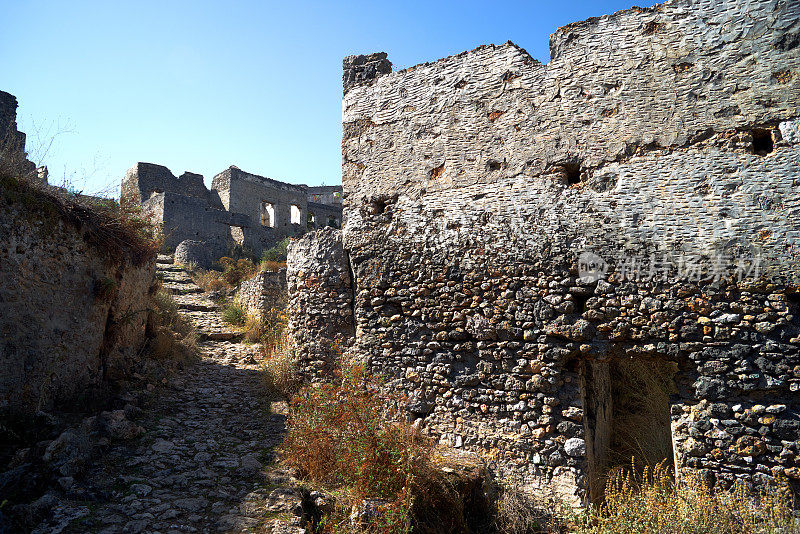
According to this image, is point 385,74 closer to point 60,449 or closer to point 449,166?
point 449,166

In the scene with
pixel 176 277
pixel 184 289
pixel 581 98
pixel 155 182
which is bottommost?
pixel 184 289

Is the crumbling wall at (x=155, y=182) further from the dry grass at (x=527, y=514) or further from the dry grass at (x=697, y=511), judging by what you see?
the dry grass at (x=697, y=511)

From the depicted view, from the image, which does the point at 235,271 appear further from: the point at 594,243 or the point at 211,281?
the point at 594,243

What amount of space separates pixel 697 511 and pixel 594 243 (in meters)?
2.39

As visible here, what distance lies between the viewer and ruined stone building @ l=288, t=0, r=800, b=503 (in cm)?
425

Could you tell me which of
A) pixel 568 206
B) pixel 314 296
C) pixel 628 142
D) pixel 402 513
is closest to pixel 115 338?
pixel 314 296

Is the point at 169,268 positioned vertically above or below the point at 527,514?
above

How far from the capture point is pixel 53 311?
5.56 metres

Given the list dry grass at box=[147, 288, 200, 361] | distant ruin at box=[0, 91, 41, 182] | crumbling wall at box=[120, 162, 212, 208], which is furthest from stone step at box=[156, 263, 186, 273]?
distant ruin at box=[0, 91, 41, 182]

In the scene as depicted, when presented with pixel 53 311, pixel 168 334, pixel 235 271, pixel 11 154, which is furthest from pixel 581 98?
pixel 235 271

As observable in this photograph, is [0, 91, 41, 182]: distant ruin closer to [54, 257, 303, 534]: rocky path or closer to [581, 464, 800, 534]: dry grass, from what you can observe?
[54, 257, 303, 534]: rocky path

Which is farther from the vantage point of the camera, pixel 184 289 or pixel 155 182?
pixel 155 182

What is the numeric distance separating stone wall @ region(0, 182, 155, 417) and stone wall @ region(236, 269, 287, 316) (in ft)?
13.6

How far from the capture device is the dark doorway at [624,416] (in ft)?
16.7
